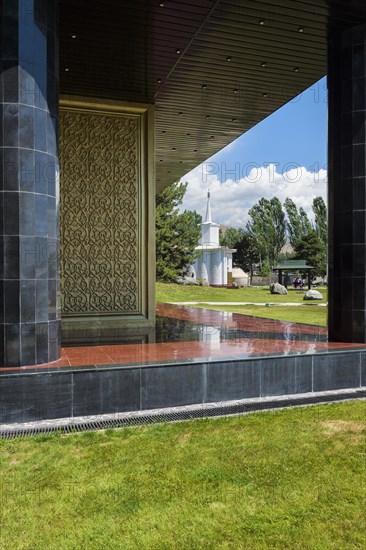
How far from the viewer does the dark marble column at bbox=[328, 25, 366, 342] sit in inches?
258

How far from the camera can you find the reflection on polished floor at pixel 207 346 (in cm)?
542

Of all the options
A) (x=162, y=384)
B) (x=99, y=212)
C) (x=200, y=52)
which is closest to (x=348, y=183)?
(x=200, y=52)

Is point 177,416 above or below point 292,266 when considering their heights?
below

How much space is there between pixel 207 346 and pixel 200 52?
4646 mm

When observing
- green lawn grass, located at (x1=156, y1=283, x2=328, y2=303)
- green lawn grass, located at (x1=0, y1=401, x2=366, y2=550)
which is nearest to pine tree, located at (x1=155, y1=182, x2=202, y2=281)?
green lawn grass, located at (x1=156, y1=283, x2=328, y2=303)

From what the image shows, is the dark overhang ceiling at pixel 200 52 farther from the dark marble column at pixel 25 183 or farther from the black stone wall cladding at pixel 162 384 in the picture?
the black stone wall cladding at pixel 162 384

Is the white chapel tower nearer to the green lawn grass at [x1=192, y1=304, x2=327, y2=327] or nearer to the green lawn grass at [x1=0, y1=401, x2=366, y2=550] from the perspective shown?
the green lawn grass at [x1=192, y1=304, x2=327, y2=327]

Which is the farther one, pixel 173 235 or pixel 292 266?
pixel 292 266

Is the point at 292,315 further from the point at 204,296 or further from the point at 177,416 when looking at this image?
the point at 177,416

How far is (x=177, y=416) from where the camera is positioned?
4609 mm

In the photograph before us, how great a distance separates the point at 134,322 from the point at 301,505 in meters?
6.81

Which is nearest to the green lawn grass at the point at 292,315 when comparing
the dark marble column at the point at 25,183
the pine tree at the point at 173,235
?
the dark marble column at the point at 25,183

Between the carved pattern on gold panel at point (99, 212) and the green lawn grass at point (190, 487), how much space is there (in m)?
5.34

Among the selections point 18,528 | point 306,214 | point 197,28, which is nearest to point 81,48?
point 197,28
